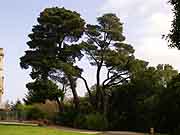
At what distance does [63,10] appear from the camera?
5516 cm

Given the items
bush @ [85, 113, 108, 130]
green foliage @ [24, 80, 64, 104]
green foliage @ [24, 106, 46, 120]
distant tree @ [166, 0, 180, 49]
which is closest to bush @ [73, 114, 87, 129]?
bush @ [85, 113, 108, 130]

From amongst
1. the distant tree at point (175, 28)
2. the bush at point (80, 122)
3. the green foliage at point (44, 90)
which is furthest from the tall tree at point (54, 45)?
the distant tree at point (175, 28)

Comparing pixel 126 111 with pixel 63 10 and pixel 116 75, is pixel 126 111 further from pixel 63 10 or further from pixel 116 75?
pixel 63 10

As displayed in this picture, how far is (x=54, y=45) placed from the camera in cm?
5459

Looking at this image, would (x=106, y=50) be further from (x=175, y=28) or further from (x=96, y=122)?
(x=175, y=28)

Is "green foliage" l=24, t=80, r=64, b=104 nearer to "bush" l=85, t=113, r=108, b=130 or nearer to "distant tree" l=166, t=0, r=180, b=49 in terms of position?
"bush" l=85, t=113, r=108, b=130

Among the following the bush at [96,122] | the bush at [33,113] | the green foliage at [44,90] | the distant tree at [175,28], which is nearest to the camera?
the distant tree at [175,28]

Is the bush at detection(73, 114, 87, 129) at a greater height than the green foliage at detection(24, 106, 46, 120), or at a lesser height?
lesser

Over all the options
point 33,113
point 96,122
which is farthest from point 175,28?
point 33,113

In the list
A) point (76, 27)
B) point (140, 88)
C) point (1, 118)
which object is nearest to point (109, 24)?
point (76, 27)

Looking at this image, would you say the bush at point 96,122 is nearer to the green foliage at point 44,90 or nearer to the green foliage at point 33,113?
the green foliage at point 44,90

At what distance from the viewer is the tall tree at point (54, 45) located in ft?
175

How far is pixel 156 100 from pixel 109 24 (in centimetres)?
1286

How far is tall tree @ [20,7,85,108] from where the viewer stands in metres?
53.3
